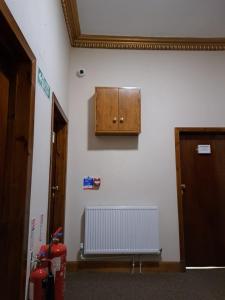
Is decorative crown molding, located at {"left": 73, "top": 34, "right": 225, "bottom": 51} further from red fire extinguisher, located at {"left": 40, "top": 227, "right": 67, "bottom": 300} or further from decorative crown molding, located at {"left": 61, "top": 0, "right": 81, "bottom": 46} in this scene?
red fire extinguisher, located at {"left": 40, "top": 227, "right": 67, "bottom": 300}

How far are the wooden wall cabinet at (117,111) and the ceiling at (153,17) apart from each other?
2.86 ft

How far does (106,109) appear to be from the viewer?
3.16 meters

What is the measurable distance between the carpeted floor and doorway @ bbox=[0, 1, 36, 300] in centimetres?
120

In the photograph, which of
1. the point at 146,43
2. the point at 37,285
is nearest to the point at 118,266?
the point at 37,285

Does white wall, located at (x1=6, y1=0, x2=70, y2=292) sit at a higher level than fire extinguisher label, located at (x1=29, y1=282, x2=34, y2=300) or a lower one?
higher

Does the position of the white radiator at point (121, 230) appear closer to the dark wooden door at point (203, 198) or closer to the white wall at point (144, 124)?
the white wall at point (144, 124)

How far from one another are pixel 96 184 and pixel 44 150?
139 centimetres

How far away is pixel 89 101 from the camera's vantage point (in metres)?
3.39

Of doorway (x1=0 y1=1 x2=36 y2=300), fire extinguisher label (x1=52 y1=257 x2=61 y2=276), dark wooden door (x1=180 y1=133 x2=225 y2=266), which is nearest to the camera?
doorway (x1=0 y1=1 x2=36 y2=300)

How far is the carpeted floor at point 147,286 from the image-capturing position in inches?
93.0

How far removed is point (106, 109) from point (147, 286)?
7.27 ft

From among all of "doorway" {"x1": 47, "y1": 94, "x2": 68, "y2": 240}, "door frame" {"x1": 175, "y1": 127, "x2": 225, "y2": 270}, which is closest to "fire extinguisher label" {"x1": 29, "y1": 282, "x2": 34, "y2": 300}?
"doorway" {"x1": 47, "y1": 94, "x2": 68, "y2": 240}

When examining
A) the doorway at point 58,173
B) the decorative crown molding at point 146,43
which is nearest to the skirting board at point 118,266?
the doorway at point 58,173

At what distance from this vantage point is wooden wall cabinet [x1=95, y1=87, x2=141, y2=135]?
3131 mm
